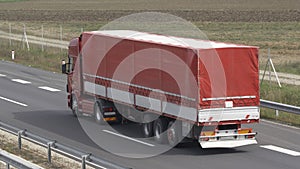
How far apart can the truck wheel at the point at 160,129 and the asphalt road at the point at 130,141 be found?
22cm

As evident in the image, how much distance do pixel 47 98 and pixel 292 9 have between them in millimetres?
65578

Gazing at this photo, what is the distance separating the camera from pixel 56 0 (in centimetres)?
13050

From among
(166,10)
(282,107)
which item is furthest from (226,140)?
(166,10)

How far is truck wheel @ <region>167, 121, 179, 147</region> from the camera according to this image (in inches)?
836

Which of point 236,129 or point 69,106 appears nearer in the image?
point 236,129

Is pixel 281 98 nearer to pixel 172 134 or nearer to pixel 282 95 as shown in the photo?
pixel 282 95

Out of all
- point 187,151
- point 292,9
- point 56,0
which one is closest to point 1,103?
point 187,151

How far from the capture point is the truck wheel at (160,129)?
2181 cm

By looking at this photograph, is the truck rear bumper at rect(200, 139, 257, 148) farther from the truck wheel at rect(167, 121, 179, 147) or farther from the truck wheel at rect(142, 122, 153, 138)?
the truck wheel at rect(142, 122, 153, 138)

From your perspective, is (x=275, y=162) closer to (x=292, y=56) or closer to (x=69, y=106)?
(x=69, y=106)

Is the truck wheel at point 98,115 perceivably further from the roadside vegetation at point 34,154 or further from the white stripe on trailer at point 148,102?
the roadside vegetation at point 34,154

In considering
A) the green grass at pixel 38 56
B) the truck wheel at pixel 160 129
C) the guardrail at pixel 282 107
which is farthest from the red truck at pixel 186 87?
the green grass at pixel 38 56

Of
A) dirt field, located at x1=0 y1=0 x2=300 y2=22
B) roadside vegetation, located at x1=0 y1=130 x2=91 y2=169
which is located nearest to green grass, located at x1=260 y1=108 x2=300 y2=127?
roadside vegetation, located at x1=0 y1=130 x2=91 y2=169

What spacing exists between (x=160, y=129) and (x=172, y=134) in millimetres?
677
